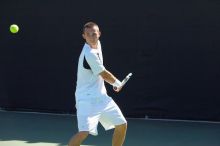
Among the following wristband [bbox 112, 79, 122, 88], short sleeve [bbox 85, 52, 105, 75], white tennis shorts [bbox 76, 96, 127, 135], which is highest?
short sleeve [bbox 85, 52, 105, 75]

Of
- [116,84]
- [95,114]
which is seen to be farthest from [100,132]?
[116,84]

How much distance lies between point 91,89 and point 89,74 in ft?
0.47

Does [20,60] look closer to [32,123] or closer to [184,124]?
[32,123]

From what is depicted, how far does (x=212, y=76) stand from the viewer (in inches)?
284

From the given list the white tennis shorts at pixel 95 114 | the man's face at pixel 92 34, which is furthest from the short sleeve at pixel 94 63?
the white tennis shorts at pixel 95 114

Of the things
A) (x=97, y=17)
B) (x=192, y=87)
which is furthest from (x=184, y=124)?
(x=97, y=17)

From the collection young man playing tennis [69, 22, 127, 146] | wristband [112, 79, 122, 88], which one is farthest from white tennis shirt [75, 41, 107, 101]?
wristband [112, 79, 122, 88]

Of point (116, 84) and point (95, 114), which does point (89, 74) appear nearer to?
point (116, 84)

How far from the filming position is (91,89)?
4.76 meters

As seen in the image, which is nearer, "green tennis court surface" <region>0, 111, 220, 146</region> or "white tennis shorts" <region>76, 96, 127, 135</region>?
"white tennis shorts" <region>76, 96, 127, 135</region>

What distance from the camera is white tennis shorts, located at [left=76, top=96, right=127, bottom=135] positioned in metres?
4.67

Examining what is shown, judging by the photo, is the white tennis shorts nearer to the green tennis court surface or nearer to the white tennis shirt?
the white tennis shirt

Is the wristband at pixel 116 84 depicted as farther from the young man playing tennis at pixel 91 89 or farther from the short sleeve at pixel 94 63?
the short sleeve at pixel 94 63

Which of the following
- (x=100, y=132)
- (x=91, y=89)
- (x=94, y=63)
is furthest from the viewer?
(x=100, y=132)
